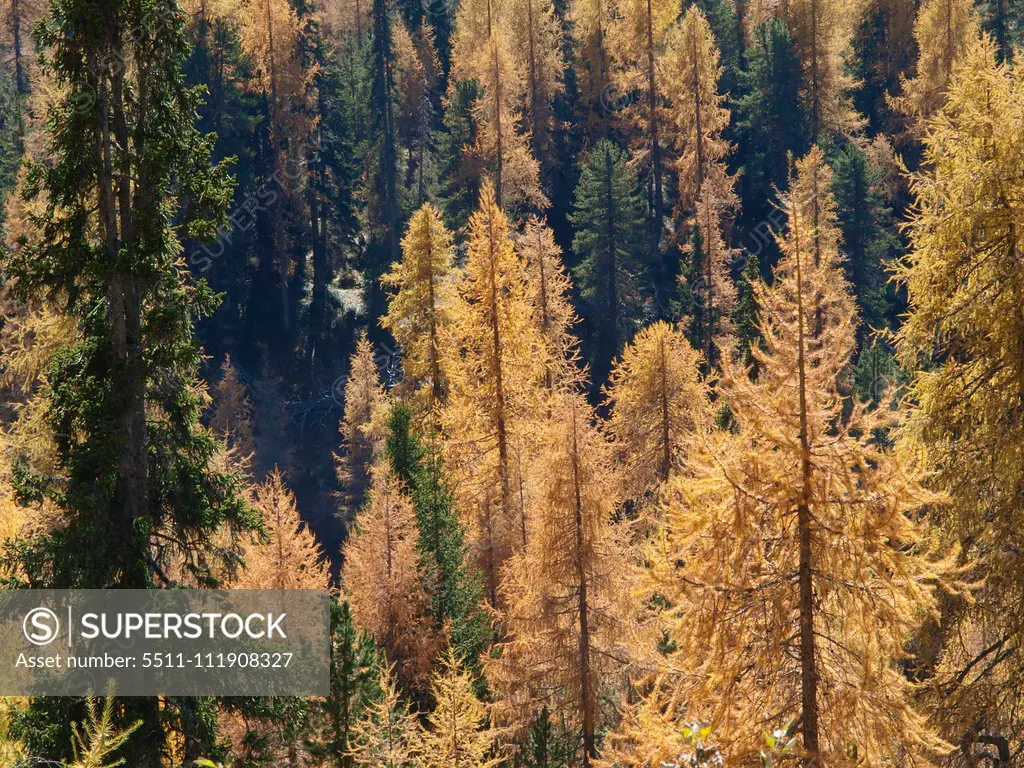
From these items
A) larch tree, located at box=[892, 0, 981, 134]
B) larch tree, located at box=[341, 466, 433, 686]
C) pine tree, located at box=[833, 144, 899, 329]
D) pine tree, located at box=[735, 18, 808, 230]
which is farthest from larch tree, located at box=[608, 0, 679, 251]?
larch tree, located at box=[341, 466, 433, 686]

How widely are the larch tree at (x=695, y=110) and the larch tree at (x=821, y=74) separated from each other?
7079 millimetres

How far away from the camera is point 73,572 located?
36.4ft

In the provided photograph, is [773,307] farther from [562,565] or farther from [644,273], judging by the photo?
[644,273]

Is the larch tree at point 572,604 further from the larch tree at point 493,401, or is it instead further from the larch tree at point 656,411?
the larch tree at point 656,411

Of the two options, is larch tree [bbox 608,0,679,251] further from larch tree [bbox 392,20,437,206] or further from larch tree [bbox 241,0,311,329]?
larch tree [bbox 241,0,311,329]

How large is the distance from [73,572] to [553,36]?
6267 centimetres

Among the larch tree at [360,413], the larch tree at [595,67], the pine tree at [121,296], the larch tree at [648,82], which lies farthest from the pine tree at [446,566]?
the larch tree at [595,67]

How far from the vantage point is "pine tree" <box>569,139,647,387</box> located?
5153 centimetres

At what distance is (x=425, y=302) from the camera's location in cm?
3177

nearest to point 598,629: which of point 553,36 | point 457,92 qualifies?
point 457,92

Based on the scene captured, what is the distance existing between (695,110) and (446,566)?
128 ft

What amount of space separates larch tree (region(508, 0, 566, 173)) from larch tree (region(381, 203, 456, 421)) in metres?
34.4

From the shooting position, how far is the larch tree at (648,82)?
197 ft

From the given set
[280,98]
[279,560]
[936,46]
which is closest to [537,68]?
[280,98]
